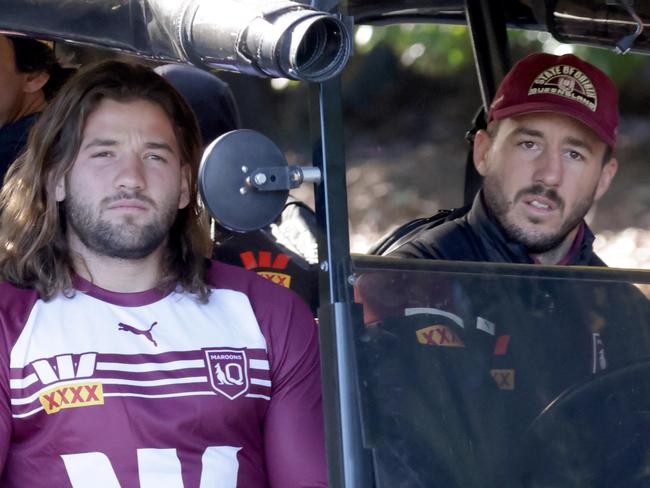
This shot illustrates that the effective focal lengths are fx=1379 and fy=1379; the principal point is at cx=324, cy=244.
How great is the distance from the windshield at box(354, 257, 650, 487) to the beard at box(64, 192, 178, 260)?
2.29 feet

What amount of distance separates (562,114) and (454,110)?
3670mm

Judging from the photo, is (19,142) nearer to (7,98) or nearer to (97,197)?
(7,98)

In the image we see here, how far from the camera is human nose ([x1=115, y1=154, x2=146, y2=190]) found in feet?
8.36

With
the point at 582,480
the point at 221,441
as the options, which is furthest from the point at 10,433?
the point at 582,480

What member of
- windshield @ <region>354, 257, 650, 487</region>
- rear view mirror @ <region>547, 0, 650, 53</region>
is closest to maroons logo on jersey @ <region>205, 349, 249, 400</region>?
windshield @ <region>354, 257, 650, 487</region>

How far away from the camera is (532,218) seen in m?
2.91

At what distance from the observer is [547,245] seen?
110 inches

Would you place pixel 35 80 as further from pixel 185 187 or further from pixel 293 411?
pixel 293 411

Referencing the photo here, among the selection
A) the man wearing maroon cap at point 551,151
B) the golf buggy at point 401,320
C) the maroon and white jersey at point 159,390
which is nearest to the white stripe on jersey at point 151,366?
the maroon and white jersey at point 159,390

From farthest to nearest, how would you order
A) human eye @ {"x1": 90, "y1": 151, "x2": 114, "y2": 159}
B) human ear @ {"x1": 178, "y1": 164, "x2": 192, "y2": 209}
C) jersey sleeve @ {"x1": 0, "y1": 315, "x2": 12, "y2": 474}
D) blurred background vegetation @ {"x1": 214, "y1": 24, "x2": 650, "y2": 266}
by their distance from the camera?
blurred background vegetation @ {"x1": 214, "y1": 24, "x2": 650, "y2": 266} < human ear @ {"x1": 178, "y1": 164, "x2": 192, "y2": 209} < human eye @ {"x1": 90, "y1": 151, "x2": 114, "y2": 159} < jersey sleeve @ {"x1": 0, "y1": 315, "x2": 12, "y2": 474}

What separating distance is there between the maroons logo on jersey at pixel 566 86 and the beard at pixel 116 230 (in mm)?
877

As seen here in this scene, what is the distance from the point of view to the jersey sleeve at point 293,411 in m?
2.47

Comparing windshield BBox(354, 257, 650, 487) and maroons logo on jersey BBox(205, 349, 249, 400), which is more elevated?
maroons logo on jersey BBox(205, 349, 249, 400)

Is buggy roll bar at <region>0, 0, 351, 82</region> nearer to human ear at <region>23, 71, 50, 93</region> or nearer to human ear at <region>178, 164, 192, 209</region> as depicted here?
human ear at <region>178, 164, 192, 209</region>
